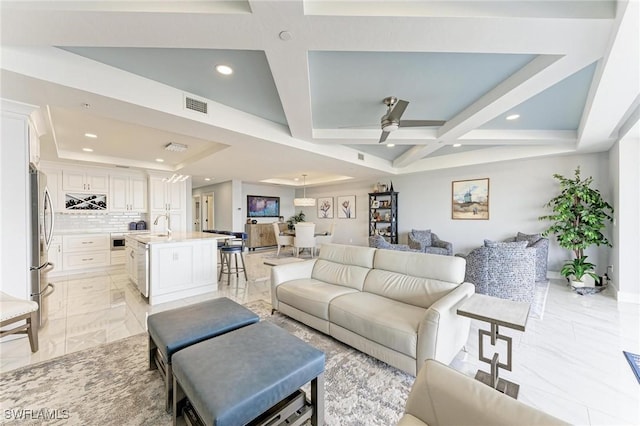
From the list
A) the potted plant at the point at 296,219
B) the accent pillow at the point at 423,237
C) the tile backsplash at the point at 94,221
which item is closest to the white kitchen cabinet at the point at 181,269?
the tile backsplash at the point at 94,221

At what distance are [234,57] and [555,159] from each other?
6.04 m

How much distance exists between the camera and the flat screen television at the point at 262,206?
9430 mm

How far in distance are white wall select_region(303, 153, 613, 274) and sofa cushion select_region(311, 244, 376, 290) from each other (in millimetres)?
4045

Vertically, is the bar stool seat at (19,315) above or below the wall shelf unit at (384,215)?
below

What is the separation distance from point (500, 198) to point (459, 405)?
5.84 m

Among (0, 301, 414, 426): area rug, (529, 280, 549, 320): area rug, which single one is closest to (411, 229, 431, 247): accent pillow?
(529, 280, 549, 320): area rug

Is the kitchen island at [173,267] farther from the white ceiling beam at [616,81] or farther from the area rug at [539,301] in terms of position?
the white ceiling beam at [616,81]

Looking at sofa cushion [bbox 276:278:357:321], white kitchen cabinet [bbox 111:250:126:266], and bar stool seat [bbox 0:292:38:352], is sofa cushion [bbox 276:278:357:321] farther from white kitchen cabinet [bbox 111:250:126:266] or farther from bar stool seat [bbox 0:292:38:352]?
white kitchen cabinet [bbox 111:250:126:266]

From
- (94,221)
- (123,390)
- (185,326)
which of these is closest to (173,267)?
(123,390)

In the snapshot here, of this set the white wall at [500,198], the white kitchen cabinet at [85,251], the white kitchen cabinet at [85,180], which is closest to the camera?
the white wall at [500,198]

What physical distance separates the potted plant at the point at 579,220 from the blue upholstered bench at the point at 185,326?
211 inches

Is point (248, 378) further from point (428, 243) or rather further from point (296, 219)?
point (296, 219)

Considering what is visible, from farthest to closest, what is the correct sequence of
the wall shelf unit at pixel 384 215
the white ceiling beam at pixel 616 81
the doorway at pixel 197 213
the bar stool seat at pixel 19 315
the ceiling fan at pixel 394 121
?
the doorway at pixel 197 213
the wall shelf unit at pixel 384 215
the ceiling fan at pixel 394 121
the bar stool seat at pixel 19 315
the white ceiling beam at pixel 616 81

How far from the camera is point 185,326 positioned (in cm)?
180
